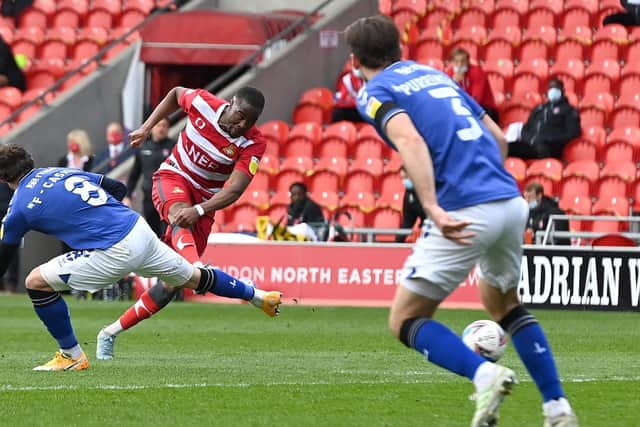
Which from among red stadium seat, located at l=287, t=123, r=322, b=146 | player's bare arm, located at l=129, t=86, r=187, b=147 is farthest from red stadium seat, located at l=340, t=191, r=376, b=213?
player's bare arm, located at l=129, t=86, r=187, b=147

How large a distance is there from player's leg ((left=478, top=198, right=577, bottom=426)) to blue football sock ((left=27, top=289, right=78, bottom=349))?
3487 mm

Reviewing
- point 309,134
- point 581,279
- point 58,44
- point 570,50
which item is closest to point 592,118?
point 570,50

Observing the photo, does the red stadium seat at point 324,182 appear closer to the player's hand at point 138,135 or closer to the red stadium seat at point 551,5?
the red stadium seat at point 551,5

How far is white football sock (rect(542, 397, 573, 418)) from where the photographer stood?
6.46 metres

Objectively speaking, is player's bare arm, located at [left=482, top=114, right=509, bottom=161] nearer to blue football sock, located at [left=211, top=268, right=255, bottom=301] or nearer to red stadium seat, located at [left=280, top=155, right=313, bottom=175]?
blue football sock, located at [left=211, top=268, right=255, bottom=301]

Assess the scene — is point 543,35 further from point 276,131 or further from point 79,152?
point 79,152

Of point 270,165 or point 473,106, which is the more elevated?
point 473,106

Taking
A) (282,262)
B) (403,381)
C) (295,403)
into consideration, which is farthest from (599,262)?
(295,403)

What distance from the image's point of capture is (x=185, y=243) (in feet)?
35.6

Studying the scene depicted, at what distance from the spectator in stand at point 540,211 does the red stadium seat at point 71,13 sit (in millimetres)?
10549

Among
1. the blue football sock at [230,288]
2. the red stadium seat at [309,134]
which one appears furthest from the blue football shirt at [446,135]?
the red stadium seat at [309,134]

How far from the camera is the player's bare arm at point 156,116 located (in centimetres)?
1045

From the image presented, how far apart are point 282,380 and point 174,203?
240 cm

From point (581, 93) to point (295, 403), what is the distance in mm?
14114
